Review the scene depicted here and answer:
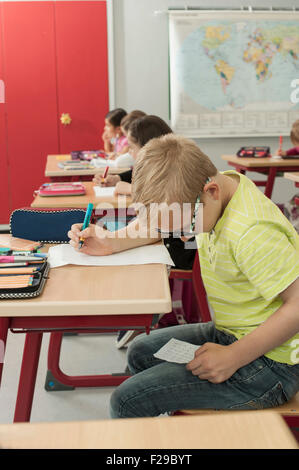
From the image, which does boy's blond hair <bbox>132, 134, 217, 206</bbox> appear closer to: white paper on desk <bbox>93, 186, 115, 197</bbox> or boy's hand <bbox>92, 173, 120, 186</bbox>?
white paper on desk <bbox>93, 186, 115, 197</bbox>

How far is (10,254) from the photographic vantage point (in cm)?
133

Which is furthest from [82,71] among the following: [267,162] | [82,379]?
[82,379]

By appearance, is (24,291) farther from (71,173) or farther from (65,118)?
(65,118)

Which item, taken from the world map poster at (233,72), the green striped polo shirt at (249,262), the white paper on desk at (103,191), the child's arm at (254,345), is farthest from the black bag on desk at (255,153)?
the child's arm at (254,345)

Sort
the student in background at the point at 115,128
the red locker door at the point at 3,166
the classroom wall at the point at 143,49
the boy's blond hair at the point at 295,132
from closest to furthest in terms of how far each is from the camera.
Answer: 1. the boy's blond hair at the point at 295,132
2. the student in background at the point at 115,128
3. the red locker door at the point at 3,166
4. the classroom wall at the point at 143,49

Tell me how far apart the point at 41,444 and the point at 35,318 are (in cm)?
55

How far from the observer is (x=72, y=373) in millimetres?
2277

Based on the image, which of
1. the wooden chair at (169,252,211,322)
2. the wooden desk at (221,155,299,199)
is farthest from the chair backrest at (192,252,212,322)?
the wooden desk at (221,155,299,199)

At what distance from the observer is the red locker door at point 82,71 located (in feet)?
16.9

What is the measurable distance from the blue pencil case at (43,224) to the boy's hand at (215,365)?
0.58m

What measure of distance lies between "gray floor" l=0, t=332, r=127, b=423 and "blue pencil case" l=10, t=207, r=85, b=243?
0.73 m

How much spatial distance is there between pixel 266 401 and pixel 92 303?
40 centimetres

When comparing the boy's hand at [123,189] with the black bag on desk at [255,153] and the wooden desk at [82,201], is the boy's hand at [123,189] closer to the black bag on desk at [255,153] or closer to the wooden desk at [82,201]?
the wooden desk at [82,201]

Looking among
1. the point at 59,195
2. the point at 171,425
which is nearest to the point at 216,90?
the point at 59,195
